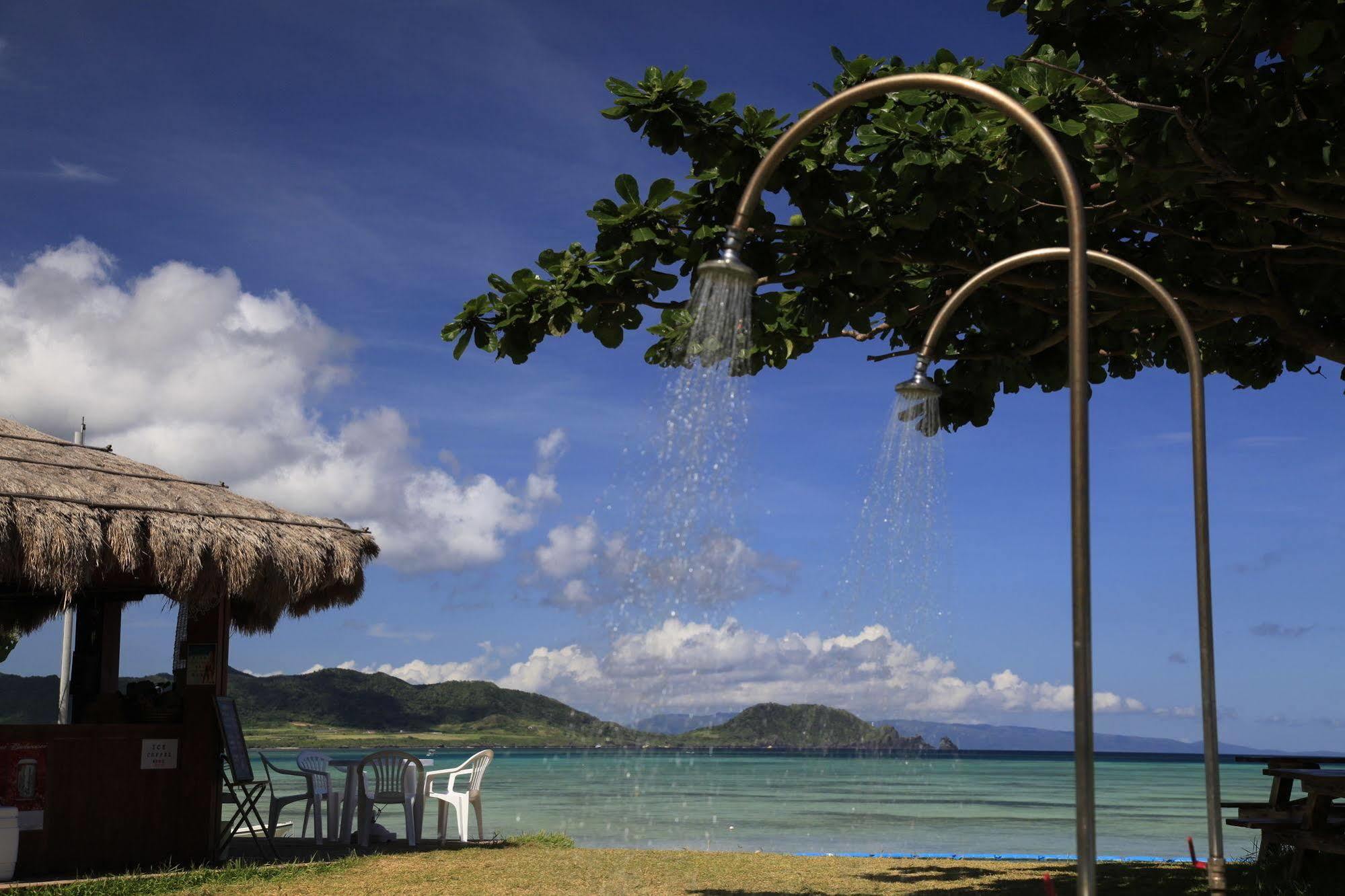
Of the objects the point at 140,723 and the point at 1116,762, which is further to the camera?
the point at 1116,762

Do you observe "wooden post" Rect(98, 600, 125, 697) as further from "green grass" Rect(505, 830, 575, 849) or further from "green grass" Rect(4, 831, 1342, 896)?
"green grass" Rect(505, 830, 575, 849)

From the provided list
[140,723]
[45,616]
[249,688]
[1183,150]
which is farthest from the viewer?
[249,688]

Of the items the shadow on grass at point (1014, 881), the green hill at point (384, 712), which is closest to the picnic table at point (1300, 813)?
the shadow on grass at point (1014, 881)

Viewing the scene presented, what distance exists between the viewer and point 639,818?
29.2 metres

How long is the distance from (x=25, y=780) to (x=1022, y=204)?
9179 millimetres

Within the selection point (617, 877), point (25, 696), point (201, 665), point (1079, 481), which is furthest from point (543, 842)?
point (25, 696)

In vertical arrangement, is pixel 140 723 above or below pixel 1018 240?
below

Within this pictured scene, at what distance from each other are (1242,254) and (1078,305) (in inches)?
204

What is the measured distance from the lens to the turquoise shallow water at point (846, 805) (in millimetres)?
23266

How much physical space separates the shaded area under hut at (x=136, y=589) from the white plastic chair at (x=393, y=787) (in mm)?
1518

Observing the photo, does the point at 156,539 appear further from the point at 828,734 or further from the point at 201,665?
the point at 828,734

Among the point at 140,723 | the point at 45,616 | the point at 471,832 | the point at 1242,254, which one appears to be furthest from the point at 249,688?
the point at 1242,254

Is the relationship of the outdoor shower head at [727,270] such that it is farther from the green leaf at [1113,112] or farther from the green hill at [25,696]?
the green hill at [25,696]

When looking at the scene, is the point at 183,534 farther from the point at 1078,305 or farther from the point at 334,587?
the point at 1078,305
